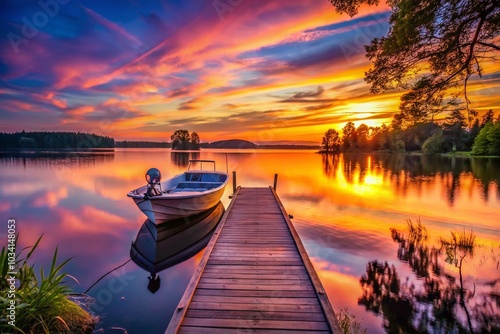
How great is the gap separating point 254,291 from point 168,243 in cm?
558

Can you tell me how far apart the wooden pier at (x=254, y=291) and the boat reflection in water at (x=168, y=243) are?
208 centimetres

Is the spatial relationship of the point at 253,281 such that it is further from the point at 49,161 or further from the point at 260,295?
the point at 49,161

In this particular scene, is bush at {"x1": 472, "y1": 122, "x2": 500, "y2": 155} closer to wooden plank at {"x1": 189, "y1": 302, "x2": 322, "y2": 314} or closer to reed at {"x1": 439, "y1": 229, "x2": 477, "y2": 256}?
reed at {"x1": 439, "y1": 229, "x2": 477, "y2": 256}

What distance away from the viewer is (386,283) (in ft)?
20.8

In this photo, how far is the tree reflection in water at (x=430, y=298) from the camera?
4.74 metres

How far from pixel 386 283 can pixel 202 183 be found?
8871 mm

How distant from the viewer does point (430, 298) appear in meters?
5.52

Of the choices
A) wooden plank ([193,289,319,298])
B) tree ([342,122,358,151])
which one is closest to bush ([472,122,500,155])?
tree ([342,122,358,151])

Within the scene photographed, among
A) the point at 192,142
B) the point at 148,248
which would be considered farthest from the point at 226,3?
the point at 192,142

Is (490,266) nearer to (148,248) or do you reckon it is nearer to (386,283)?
(386,283)

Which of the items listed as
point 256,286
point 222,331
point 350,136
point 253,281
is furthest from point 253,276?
point 350,136

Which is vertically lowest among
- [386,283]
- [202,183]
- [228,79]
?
[386,283]

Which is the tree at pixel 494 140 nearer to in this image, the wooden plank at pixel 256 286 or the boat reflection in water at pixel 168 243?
the boat reflection in water at pixel 168 243

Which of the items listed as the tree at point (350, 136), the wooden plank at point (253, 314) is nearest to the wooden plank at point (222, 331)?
the wooden plank at point (253, 314)
